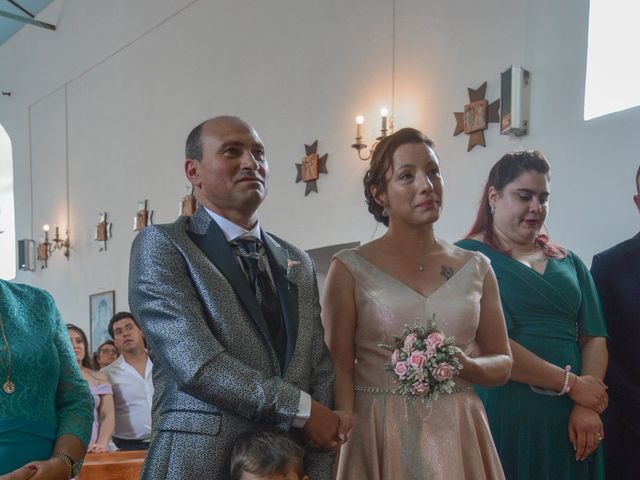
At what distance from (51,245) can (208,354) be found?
473 inches

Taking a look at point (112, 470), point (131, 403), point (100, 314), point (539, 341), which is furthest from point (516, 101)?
point (100, 314)

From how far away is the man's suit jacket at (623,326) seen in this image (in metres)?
3.15

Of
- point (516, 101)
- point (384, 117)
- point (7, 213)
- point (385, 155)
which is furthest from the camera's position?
point (7, 213)

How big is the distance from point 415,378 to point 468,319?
41 centimetres

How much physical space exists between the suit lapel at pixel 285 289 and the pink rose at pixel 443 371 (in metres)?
0.38

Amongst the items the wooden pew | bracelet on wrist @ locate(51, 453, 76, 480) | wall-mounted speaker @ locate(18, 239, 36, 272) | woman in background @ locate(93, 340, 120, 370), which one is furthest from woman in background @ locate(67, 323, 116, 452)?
wall-mounted speaker @ locate(18, 239, 36, 272)

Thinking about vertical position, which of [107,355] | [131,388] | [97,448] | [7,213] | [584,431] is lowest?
[97,448]

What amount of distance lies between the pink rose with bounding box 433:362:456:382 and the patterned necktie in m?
0.41

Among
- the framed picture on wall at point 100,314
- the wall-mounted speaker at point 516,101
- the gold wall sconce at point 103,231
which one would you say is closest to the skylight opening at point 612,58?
the wall-mounted speaker at point 516,101

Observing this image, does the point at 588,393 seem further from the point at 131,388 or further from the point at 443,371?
the point at 131,388

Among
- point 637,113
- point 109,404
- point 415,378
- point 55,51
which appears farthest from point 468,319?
point 55,51

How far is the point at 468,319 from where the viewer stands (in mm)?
2430

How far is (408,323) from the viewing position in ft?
7.85

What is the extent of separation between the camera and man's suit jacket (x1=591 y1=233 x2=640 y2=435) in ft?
10.3
